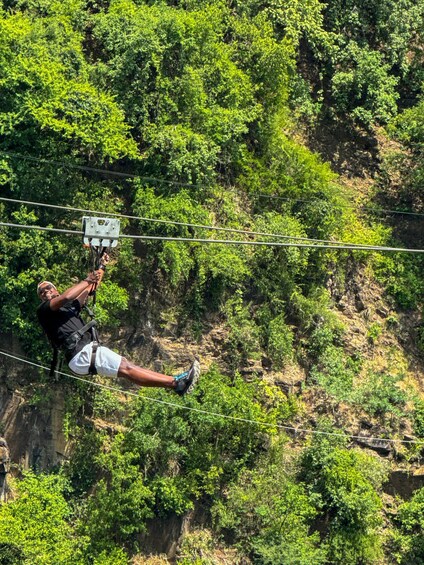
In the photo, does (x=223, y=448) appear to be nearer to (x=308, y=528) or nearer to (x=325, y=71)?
(x=308, y=528)

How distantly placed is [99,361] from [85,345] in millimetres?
278

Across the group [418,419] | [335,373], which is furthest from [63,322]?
[418,419]

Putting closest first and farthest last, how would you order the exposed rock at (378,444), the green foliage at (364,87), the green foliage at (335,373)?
1. the exposed rock at (378,444)
2. the green foliage at (335,373)
3. the green foliage at (364,87)

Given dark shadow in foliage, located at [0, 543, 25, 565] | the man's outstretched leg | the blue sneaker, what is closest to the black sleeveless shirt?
the man's outstretched leg

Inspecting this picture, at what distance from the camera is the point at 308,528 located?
23.0 meters

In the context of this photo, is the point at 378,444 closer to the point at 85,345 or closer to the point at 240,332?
the point at 240,332

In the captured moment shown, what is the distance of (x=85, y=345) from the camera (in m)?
14.2

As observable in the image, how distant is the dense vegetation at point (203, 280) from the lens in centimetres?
2253

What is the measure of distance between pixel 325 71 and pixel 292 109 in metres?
1.45

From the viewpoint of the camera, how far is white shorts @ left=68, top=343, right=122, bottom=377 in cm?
1404

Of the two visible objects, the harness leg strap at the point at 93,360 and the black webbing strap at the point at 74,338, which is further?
the black webbing strap at the point at 74,338

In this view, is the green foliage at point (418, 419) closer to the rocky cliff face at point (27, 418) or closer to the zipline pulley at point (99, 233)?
the rocky cliff face at point (27, 418)

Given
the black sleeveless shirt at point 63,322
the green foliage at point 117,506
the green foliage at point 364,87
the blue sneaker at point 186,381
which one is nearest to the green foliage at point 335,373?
the green foliage at point 117,506

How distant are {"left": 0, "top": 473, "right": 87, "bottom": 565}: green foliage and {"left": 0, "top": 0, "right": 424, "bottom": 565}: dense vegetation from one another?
0.03 meters
